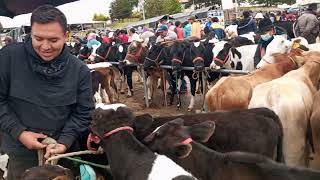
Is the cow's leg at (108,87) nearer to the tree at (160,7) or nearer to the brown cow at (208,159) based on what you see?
the brown cow at (208,159)

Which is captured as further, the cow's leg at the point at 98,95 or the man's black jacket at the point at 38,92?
the cow's leg at the point at 98,95

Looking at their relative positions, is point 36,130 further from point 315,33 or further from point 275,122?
point 315,33

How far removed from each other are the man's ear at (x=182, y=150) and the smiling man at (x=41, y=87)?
2.45ft

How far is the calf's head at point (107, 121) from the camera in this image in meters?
3.31

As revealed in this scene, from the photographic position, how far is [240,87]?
6.28m

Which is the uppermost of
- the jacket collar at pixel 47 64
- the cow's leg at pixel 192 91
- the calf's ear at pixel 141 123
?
the jacket collar at pixel 47 64

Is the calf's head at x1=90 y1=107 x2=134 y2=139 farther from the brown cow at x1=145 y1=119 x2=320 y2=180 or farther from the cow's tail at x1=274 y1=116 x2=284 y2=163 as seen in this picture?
the cow's tail at x1=274 y1=116 x2=284 y2=163

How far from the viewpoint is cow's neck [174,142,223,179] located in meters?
3.75

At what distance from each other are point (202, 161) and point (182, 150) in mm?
652

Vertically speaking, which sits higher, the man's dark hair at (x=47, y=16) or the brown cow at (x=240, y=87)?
the man's dark hair at (x=47, y=16)

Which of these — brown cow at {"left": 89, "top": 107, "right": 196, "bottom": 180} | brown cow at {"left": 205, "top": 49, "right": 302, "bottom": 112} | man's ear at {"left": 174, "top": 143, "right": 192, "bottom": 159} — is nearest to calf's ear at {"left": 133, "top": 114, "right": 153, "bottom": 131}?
brown cow at {"left": 89, "top": 107, "right": 196, "bottom": 180}

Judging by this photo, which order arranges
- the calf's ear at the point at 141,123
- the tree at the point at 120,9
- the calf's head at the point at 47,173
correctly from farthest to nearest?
the tree at the point at 120,9 < the calf's ear at the point at 141,123 < the calf's head at the point at 47,173

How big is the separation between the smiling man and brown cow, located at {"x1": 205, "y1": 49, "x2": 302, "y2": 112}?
3.47 metres

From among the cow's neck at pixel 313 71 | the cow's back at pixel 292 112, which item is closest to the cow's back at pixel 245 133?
the cow's back at pixel 292 112
